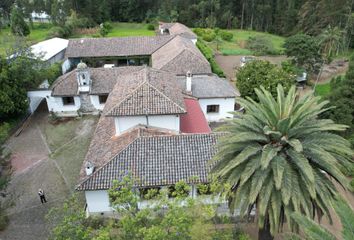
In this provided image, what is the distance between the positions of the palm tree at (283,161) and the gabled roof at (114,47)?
1611 inches

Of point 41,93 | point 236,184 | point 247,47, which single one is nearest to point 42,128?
point 41,93

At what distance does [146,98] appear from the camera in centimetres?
2584

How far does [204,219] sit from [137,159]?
29.4 feet

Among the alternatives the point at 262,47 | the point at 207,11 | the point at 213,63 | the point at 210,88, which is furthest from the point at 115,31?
the point at 210,88

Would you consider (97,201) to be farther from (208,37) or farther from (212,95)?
(208,37)

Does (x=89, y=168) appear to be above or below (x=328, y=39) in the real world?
below

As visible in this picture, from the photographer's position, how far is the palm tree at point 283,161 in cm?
1555

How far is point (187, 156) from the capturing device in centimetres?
2209

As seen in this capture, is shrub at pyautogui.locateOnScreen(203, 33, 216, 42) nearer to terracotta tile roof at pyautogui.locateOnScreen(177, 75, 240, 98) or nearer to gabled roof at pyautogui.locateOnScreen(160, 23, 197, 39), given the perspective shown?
gabled roof at pyautogui.locateOnScreen(160, 23, 197, 39)

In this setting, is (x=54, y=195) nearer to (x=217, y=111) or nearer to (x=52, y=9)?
(x=217, y=111)

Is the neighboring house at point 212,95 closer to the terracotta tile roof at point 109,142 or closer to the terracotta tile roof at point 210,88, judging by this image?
the terracotta tile roof at point 210,88

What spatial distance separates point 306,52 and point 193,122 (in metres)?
30.8

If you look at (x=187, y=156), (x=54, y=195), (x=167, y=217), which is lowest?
(x=54, y=195)

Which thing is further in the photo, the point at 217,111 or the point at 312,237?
the point at 217,111
